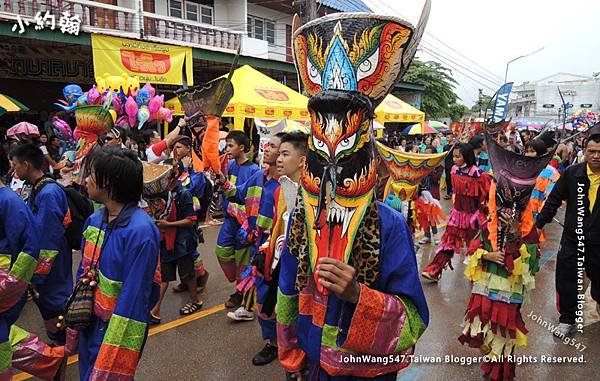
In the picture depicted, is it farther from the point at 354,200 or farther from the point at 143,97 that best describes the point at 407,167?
the point at 143,97

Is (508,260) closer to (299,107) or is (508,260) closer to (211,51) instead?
(299,107)

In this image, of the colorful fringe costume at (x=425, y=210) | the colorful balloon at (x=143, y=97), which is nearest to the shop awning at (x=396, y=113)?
the colorful fringe costume at (x=425, y=210)

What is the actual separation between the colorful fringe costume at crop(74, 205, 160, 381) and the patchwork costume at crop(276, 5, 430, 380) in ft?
2.53

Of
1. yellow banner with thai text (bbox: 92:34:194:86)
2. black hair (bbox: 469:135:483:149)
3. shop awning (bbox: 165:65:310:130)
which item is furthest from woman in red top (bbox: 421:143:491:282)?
yellow banner with thai text (bbox: 92:34:194:86)

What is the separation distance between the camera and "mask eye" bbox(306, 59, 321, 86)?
1.60 metres

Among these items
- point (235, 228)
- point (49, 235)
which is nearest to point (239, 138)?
point (235, 228)

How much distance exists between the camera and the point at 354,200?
A: 1.53 metres

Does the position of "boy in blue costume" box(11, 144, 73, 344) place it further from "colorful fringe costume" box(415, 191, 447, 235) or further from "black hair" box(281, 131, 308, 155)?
"colorful fringe costume" box(415, 191, 447, 235)

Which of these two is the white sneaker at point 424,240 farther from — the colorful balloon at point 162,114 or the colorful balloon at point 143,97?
the colorful balloon at point 143,97

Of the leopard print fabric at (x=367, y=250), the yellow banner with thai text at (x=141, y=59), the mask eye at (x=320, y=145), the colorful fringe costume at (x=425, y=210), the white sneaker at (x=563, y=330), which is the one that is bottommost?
the white sneaker at (x=563, y=330)

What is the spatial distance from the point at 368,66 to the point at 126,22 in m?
13.1

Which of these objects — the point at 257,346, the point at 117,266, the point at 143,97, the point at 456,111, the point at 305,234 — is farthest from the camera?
the point at 456,111

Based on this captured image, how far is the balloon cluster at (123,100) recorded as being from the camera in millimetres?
5531

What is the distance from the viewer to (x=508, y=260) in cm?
339
